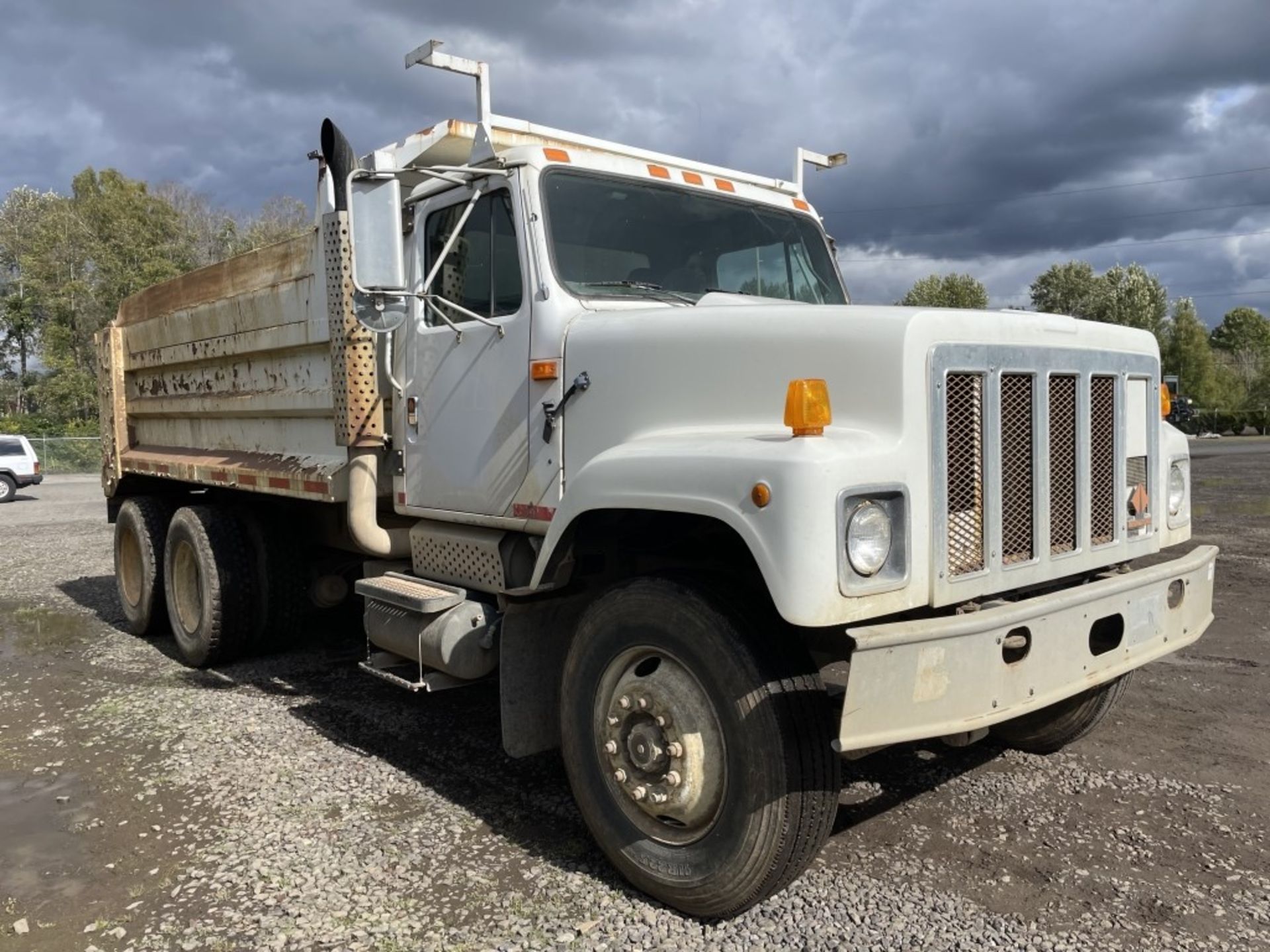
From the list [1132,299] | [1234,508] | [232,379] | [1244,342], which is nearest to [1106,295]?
[1132,299]

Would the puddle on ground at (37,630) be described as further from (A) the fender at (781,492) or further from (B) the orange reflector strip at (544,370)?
(A) the fender at (781,492)

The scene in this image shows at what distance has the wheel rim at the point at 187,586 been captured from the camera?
6617 mm

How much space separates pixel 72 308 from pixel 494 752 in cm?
4717

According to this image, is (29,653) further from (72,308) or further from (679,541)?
(72,308)

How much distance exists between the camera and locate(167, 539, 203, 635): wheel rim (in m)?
6.62

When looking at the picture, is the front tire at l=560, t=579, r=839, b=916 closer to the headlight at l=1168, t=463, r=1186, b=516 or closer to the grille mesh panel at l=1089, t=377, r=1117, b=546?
the grille mesh panel at l=1089, t=377, r=1117, b=546


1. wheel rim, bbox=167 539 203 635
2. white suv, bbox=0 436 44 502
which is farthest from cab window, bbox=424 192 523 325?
white suv, bbox=0 436 44 502

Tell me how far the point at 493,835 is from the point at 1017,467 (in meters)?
2.35

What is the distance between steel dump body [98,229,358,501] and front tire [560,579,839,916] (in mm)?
2260

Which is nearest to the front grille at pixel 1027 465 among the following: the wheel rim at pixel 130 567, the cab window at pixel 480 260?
the cab window at pixel 480 260

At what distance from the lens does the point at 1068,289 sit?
2266 inches

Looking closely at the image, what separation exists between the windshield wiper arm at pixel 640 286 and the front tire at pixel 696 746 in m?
1.32

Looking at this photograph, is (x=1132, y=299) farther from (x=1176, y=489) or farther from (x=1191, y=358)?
(x=1176, y=489)

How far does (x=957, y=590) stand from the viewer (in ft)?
9.70
